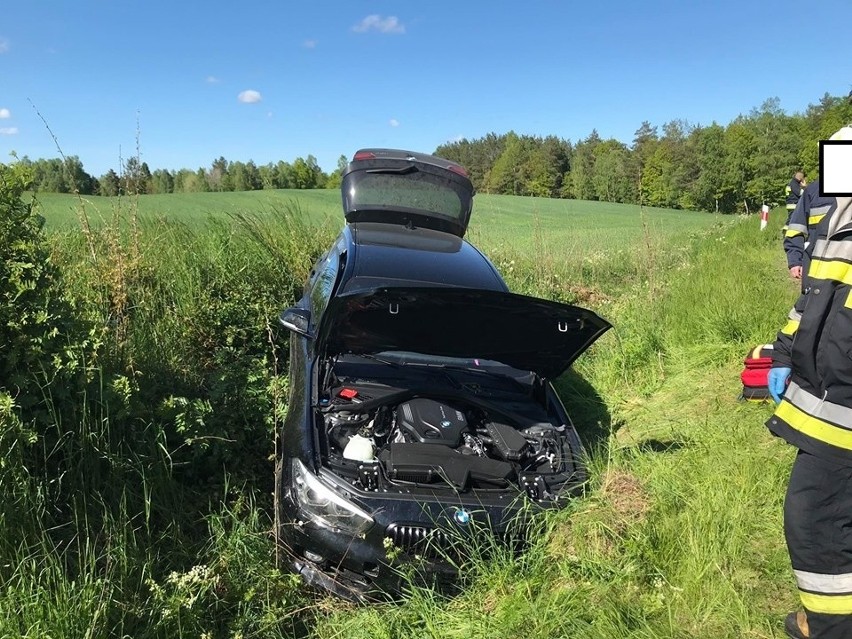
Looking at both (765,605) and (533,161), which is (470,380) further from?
(533,161)

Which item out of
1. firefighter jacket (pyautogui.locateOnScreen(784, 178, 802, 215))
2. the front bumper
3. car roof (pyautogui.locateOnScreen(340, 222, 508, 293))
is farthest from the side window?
firefighter jacket (pyautogui.locateOnScreen(784, 178, 802, 215))

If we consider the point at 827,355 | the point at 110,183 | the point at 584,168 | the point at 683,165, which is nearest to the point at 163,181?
the point at 584,168

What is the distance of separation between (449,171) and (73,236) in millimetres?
4202

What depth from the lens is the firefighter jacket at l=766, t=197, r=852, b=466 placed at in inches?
A: 81.2

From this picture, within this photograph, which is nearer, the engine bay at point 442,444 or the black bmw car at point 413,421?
the black bmw car at point 413,421

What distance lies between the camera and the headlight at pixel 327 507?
8.59ft

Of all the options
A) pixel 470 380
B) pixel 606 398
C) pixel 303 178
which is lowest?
pixel 606 398

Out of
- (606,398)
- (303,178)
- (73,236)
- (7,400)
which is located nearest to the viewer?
(7,400)

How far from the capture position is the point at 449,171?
18.8 ft

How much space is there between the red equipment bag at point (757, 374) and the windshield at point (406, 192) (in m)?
2.92

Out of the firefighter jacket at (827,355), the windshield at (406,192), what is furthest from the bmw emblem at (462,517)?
the windshield at (406,192)

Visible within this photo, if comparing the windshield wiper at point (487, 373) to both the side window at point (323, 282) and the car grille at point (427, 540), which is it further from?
the car grille at point (427, 540)

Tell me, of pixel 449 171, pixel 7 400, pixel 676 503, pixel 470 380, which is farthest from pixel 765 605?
pixel 449 171

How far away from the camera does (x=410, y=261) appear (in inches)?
178
